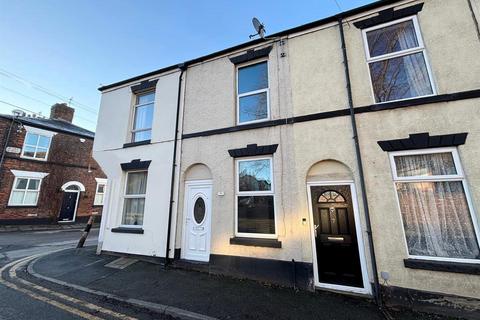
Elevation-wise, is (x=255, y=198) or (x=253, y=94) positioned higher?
(x=253, y=94)

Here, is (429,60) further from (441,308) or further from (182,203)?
(182,203)

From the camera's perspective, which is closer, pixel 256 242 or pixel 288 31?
pixel 256 242

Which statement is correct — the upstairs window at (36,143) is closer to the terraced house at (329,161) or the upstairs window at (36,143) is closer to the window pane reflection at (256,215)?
the terraced house at (329,161)

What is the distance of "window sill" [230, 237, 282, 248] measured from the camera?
17.8ft

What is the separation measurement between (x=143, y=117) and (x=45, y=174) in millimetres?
13863

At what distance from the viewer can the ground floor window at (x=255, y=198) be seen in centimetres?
586

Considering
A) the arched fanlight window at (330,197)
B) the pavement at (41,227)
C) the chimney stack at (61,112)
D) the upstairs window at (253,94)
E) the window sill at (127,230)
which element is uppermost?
the chimney stack at (61,112)

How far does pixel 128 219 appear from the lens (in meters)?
7.94

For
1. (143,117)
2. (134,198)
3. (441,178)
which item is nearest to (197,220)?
(134,198)

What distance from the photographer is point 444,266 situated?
13.5 feet

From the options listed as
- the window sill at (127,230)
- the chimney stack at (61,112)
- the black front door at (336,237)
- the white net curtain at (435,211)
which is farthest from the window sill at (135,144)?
the chimney stack at (61,112)

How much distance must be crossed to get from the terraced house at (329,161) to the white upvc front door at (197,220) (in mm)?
38

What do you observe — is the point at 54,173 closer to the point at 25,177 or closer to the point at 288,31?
the point at 25,177

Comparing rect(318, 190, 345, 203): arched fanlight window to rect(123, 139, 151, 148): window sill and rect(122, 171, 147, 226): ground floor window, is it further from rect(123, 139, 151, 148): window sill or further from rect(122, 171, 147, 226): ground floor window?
rect(123, 139, 151, 148): window sill
